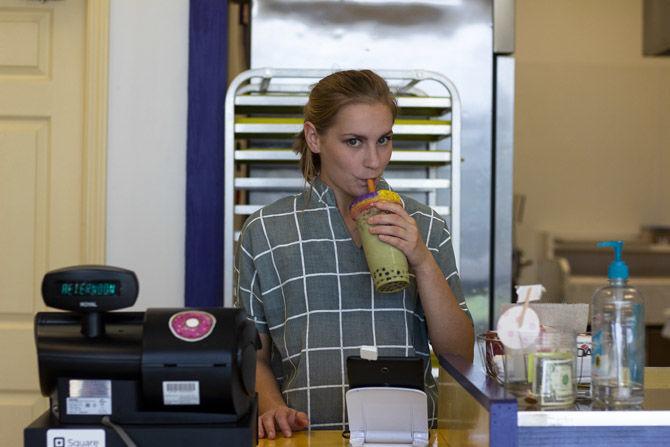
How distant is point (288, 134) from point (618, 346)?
5.49 feet

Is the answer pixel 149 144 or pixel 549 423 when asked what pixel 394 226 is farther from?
pixel 149 144

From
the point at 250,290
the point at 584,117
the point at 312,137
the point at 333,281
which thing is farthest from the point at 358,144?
the point at 584,117

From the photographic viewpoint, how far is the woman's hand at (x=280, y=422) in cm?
191

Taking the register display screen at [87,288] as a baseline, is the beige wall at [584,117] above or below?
above

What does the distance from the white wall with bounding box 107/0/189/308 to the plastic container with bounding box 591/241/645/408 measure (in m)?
1.98

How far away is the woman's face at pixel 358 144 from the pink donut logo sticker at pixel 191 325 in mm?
855

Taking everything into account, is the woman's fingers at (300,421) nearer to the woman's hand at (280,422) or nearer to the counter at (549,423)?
the woman's hand at (280,422)

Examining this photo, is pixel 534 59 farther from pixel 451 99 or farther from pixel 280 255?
pixel 280 255

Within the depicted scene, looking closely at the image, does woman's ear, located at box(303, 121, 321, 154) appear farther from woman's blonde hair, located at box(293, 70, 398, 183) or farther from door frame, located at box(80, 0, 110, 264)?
door frame, located at box(80, 0, 110, 264)

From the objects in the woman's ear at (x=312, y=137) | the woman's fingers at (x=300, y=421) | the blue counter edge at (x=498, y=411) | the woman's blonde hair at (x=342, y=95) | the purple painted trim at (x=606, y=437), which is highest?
the woman's blonde hair at (x=342, y=95)

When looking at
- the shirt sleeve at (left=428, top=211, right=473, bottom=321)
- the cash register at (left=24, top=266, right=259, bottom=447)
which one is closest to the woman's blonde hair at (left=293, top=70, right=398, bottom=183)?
the shirt sleeve at (left=428, top=211, right=473, bottom=321)

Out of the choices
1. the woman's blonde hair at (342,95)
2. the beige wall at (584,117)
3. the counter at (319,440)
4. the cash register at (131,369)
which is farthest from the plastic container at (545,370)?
the beige wall at (584,117)

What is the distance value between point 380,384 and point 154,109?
1837 millimetres

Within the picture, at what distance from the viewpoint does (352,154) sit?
2.20 metres
